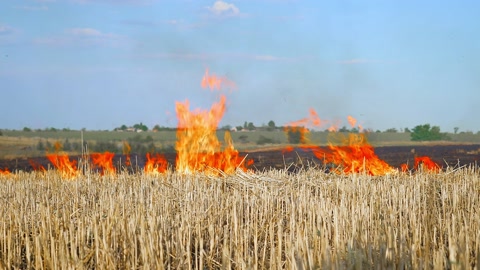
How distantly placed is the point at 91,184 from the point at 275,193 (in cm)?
405

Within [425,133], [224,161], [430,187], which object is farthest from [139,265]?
[425,133]

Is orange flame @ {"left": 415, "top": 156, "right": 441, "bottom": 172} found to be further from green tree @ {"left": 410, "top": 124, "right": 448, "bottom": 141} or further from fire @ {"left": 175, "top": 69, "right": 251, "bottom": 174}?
green tree @ {"left": 410, "top": 124, "right": 448, "bottom": 141}

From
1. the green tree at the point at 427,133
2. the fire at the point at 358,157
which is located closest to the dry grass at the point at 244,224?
the fire at the point at 358,157

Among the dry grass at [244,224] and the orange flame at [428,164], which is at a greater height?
the orange flame at [428,164]

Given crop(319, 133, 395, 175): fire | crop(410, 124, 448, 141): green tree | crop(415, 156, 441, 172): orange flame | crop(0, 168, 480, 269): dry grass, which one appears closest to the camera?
crop(0, 168, 480, 269): dry grass

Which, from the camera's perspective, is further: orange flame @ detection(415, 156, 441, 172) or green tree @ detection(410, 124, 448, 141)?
green tree @ detection(410, 124, 448, 141)

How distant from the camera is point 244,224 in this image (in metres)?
8.09

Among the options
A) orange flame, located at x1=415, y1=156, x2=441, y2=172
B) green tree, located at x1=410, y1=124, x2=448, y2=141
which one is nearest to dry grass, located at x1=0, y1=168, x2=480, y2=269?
orange flame, located at x1=415, y1=156, x2=441, y2=172

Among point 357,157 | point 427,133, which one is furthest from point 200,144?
point 427,133

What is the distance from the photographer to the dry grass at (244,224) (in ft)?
17.6

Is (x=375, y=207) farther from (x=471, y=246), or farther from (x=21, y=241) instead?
(x=21, y=241)

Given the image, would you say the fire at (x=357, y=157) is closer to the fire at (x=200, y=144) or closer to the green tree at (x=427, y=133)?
the fire at (x=200, y=144)

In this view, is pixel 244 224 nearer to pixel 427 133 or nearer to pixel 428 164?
pixel 428 164

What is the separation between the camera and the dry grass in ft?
17.6
